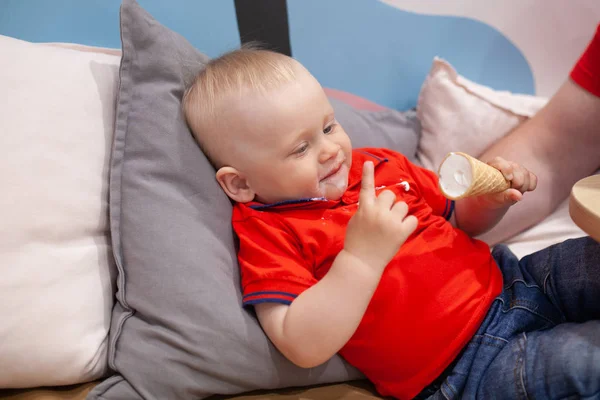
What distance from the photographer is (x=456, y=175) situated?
2.74ft

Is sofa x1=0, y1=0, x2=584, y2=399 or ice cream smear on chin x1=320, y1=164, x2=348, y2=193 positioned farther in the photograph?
ice cream smear on chin x1=320, y1=164, x2=348, y2=193

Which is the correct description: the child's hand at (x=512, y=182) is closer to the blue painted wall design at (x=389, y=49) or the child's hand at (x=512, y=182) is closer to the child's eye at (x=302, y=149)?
the child's eye at (x=302, y=149)

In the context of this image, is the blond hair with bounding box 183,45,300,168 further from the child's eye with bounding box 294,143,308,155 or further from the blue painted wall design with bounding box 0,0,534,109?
the blue painted wall design with bounding box 0,0,534,109

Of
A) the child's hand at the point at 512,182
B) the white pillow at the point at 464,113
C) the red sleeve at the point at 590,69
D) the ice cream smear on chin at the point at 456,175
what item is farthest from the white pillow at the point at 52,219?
the red sleeve at the point at 590,69

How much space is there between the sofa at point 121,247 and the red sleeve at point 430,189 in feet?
1.28

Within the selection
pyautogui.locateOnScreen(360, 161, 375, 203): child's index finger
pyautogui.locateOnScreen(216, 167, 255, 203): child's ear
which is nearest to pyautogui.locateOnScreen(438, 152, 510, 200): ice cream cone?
pyautogui.locateOnScreen(360, 161, 375, 203): child's index finger

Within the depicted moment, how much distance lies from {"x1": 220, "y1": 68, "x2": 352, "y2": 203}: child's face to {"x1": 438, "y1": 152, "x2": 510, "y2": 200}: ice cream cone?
0.67 ft

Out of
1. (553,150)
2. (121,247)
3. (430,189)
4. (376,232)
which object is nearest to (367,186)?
(376,232)

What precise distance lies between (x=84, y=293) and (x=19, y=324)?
4.3 inches

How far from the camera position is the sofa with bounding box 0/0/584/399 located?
0.87 metres

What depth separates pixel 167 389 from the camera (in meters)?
0.87

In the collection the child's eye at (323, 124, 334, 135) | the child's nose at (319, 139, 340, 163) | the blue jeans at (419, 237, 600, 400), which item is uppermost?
the child's eye at (323, 124, 334, 135)

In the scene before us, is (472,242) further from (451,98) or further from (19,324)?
(19,324)

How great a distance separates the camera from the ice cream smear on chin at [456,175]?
2.69 ft
